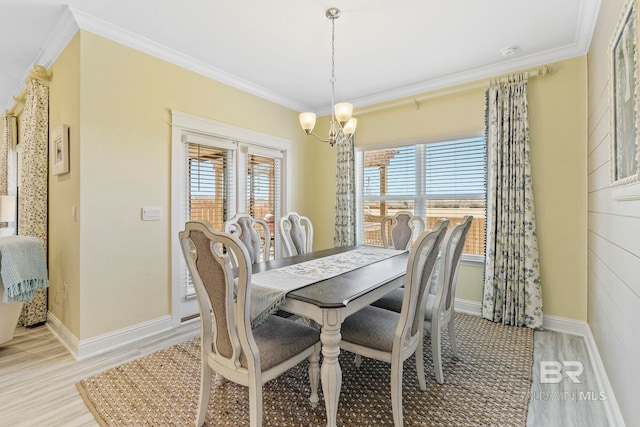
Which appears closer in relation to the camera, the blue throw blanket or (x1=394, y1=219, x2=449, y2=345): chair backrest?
(x1=394, y1=219, x2=449, y2=345): chair backrest

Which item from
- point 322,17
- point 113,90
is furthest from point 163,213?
point 322,17

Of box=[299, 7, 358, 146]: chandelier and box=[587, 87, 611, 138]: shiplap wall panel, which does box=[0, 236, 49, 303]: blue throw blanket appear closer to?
box=[299, 7, 358, 146]: chandelier

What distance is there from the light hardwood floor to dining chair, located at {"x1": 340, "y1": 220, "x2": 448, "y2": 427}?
779 mm

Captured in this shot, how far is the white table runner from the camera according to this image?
1.63 m

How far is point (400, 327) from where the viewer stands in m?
1.63

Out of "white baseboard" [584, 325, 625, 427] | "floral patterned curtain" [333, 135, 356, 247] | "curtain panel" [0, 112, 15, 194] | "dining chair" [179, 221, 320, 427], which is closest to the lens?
"dining chair" [179, 221, 320, 427]

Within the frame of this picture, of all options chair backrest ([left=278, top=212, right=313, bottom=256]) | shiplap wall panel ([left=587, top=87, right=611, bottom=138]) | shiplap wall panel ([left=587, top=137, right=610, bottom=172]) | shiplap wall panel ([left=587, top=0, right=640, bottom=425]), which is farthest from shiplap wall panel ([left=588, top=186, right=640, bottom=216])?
chair backrest ([left=278, top=212, right=313, bottom=256])

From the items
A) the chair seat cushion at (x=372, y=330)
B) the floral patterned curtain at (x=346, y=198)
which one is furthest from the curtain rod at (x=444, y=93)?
the chair seat cushion at (x=372, y=330)

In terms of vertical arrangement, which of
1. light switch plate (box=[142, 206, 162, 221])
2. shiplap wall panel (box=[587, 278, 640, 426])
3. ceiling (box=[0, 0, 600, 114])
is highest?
ceiling (box=[0, 0, 600, 114])

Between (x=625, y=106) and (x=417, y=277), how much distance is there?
4.15 ft

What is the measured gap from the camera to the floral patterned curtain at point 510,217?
2.96m

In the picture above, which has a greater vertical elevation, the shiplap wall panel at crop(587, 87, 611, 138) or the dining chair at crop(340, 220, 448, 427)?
the shiplap wall panel at crop(587, 87, 611, 138)

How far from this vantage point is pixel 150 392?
196 centimetres

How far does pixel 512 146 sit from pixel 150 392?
365 cm
